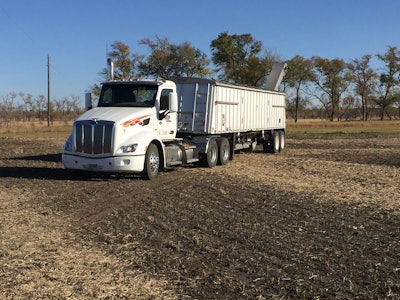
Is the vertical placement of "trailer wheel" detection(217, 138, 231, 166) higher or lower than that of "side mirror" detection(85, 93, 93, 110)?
lower

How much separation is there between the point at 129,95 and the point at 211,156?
14.1ft

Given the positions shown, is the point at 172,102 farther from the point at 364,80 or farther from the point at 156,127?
the point at 364,80

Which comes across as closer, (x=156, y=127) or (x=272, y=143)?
(x=156, y=127)

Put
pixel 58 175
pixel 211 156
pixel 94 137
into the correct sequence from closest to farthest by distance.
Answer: pixel 94 137, pixel 58 175, pixel 211 156

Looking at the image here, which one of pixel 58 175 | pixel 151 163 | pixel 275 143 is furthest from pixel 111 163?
pixel 275 143

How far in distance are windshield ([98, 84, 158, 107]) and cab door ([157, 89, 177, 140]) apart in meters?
0.31

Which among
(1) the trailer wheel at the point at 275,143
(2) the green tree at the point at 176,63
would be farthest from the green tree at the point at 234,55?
(1) the trailer wheel at the point at 275,143

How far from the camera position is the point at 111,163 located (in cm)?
1246

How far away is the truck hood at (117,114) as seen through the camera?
1270cm

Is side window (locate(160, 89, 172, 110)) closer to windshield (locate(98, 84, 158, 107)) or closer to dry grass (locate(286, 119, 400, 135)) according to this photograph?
windshield (locate(98, 84, 158, 107))

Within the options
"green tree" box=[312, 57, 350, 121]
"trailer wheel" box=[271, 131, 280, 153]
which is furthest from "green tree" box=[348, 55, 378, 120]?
"trailer wheel" box=[271, 131, 280, 153]

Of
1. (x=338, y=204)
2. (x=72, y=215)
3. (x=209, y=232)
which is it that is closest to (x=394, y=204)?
(x=338, y=204)

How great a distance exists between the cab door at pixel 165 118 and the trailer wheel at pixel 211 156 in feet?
7.52

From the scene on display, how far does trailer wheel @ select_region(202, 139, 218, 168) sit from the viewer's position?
54.7ft
